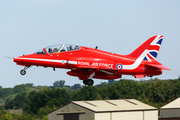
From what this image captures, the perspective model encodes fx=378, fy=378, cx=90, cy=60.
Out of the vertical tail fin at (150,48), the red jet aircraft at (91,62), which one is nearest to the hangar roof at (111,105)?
the red jet aircraft at (91,62)

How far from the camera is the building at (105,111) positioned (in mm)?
53281

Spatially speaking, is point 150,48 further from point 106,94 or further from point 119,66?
point 106,94

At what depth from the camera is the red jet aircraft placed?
4472cm

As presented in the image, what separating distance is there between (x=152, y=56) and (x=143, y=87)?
87.7 meters

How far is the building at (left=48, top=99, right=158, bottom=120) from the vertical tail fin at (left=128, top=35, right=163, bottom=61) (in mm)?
9927

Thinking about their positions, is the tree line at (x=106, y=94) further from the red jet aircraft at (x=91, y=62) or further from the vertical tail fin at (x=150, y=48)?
the red jet aircraft at (x=91, y=62)

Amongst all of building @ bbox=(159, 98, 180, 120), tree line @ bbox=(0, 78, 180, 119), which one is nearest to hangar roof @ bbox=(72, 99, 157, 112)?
building @ bbox=(159, 98, 180, 120)

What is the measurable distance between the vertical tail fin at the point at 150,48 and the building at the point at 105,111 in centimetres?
993

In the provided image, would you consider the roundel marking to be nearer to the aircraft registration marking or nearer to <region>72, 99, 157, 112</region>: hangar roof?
the aircraft registration marking

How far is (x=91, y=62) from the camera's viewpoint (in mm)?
45375

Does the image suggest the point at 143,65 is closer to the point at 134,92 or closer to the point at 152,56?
the point at 152,56

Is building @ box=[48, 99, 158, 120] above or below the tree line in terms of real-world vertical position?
above

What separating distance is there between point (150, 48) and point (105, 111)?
36.3 ft

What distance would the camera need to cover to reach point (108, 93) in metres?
134
